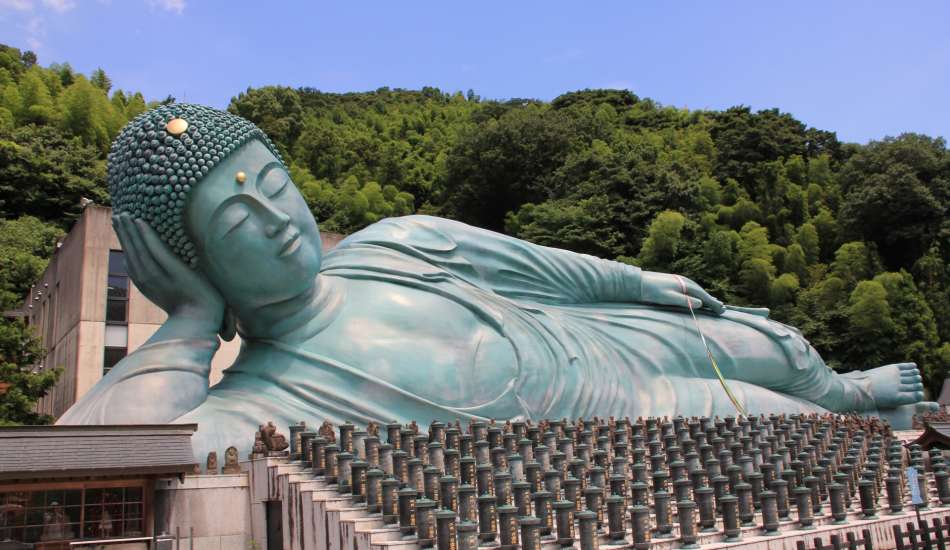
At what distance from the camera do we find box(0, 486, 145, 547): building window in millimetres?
7234

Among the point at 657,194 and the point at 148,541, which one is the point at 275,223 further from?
the point at 657,194

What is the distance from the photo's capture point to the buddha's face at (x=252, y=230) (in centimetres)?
982

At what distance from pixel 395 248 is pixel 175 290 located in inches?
119

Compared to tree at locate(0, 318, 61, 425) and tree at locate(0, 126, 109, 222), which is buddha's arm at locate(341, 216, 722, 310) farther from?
tree at locate(0, 126, 109, 222)

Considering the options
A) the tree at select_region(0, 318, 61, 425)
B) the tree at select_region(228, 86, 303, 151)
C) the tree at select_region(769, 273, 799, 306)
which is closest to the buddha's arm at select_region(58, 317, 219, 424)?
the tree at select_region(0, 318, 61, 425)

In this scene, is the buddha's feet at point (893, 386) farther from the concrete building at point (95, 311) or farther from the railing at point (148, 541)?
the concrete building at point (95, 311)

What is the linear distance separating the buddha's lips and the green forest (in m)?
17.3

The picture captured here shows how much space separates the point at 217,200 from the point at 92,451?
339cm

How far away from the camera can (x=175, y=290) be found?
10.0 metres

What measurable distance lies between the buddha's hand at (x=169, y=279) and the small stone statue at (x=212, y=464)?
1.72 meters

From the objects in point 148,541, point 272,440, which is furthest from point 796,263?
point 148,541

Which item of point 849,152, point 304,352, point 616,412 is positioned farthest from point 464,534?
point 849,152

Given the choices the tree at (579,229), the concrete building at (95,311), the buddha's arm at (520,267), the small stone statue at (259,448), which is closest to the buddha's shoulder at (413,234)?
the buddha's arm at (520,267)

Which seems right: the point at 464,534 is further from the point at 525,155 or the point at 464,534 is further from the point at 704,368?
the point at 525,155
